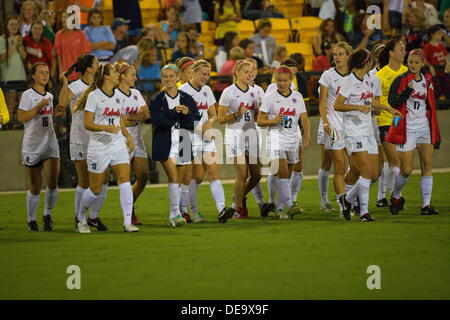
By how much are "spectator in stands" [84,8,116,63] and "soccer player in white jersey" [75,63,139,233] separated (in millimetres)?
6521

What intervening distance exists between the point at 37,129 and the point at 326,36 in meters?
9.23

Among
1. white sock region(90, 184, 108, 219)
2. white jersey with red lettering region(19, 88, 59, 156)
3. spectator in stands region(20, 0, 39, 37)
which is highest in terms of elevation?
spectator in stands region(20, 0, 39, 37)

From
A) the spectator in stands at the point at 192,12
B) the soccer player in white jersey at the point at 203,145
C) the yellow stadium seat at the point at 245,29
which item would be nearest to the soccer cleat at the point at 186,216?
the soccer player in white jersey at the point at 203,145

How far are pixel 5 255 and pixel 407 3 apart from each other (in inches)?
537

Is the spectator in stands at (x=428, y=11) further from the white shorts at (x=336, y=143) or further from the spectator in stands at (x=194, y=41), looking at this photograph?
the white shorts at (x=336, y=143)

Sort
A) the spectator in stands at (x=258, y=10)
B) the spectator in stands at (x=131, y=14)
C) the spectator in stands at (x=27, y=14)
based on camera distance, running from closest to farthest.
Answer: the spectator in stands at (x=27, y=14)
the spectator in stands at (x=131, y=14)
the spectator in stands at (x=258, y=10)

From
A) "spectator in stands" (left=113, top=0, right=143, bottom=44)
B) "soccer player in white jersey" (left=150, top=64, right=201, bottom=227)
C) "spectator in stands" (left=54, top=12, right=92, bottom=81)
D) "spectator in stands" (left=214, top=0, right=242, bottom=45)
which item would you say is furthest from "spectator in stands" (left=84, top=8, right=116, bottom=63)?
"soccer player in white jersey" (left=150, top=64, right=201, bottom=227)

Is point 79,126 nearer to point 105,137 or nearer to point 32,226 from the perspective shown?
point 105,137

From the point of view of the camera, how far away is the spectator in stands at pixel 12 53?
57.8ft

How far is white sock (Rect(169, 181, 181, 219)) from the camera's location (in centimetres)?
1207

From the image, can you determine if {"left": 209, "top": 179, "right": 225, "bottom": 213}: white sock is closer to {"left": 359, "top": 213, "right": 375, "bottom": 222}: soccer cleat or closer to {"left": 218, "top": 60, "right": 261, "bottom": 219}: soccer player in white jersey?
{"left": 218, "top": 60, "right": 261, "bottom": 219}: soccer player in white jersey

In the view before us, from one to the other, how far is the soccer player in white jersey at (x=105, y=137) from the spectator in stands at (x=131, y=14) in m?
7.66

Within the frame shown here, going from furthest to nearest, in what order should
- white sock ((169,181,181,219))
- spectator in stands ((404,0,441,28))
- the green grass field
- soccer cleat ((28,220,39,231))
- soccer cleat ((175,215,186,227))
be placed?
spectator in stands ((404,0,441,28)) → soccer cleat ((28,220,39,231)) → soccer cleat ((175,215,186,227)) → white sock ((169,181,181,219)) → the green grass field

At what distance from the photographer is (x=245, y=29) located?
21469 millimetres
